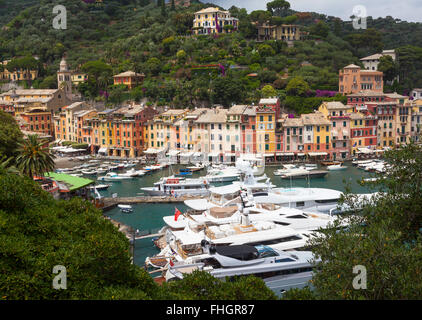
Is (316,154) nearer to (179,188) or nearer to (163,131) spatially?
(163,131)

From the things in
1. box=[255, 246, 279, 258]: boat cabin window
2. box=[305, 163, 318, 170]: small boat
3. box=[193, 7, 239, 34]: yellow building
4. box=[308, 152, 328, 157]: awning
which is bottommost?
box=[305, 163, 318, 170]: small boat

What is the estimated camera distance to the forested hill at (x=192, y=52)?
80750 mm

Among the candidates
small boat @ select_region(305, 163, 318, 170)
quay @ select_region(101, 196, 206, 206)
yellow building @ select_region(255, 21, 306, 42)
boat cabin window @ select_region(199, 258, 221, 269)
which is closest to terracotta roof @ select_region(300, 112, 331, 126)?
small boat @ select_region(305, 163, 318, 170)

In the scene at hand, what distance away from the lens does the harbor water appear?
32.9 m

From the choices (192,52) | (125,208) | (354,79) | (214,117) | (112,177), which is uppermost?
(192,52)

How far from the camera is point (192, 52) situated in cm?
9281

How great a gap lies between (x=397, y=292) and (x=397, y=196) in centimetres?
632

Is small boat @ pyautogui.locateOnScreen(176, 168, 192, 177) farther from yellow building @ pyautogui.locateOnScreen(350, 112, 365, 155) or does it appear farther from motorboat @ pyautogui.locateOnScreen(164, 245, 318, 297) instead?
motorboat @ pyautogui.locateOnScreen(164, 245, 318, 297)

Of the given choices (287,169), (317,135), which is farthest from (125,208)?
(317,135)

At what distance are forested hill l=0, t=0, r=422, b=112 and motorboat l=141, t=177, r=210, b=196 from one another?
3008 cm

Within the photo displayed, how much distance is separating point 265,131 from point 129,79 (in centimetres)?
3258

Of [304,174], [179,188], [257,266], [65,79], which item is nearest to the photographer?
[257,266]

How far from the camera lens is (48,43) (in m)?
112
